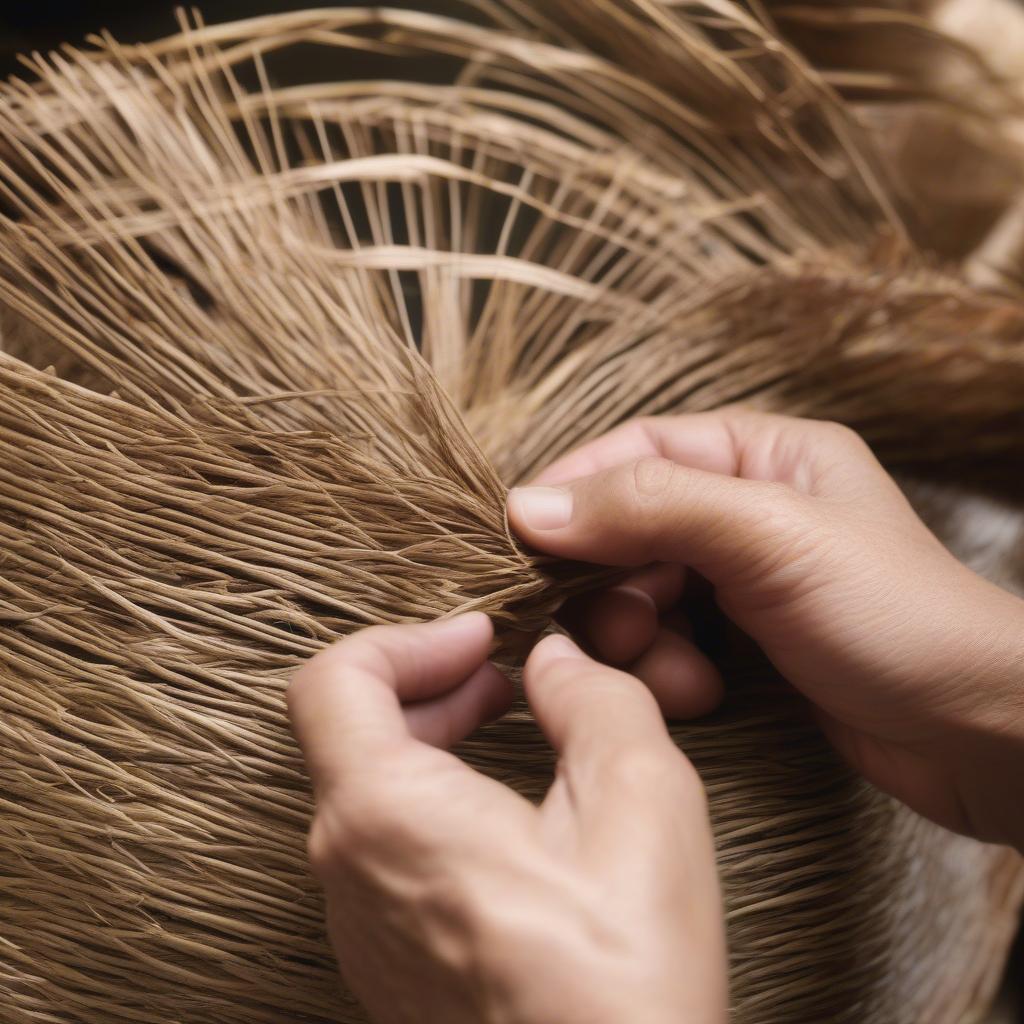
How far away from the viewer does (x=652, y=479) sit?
0.51m

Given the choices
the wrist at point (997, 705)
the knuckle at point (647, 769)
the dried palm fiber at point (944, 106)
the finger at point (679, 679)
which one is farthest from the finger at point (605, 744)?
the dried palm fiber at point (944, 106)

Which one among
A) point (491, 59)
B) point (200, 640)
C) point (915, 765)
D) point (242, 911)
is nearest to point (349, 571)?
point (200, 640)

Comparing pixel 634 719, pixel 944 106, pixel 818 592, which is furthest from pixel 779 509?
pixel 944 106

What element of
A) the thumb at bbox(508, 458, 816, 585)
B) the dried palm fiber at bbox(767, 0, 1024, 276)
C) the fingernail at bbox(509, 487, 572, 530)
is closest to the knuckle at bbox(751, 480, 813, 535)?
the thumb at bbox(508, 458, 816, 585)

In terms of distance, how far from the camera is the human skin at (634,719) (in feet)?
1.16

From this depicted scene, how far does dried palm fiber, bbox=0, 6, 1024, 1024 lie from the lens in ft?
1.64

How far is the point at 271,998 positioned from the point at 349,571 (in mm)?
234

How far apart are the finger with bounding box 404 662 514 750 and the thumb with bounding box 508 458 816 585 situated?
79 millimetres

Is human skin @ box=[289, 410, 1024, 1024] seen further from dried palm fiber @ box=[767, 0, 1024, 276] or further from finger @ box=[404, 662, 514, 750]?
dried palm fiber @ box=[767, 0, 1024, 276]

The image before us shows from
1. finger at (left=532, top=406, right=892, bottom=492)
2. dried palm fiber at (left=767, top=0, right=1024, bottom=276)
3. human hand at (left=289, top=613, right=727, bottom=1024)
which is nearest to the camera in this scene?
human hand at (left=289, top=613, right=727, bottom=1024)

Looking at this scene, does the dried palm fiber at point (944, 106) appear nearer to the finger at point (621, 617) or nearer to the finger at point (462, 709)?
the finger at point (621, 617)

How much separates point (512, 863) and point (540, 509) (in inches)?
8.2

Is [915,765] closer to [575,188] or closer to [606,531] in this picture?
[606,531]

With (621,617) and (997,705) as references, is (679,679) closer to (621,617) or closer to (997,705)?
(621,617)
